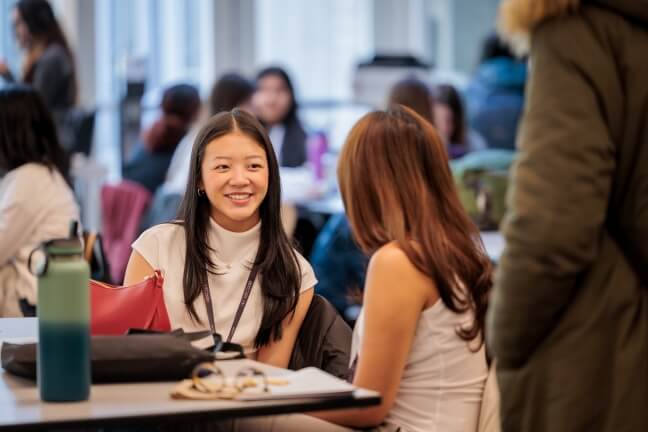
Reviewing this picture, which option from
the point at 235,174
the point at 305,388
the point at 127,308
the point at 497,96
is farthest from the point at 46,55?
the point at 305,388

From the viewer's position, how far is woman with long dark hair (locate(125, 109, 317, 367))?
2590 millimetres

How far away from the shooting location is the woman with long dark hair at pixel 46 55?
5.81 metres

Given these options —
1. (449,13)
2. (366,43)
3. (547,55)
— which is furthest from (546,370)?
(449,13)

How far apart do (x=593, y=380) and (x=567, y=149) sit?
0.38 metres

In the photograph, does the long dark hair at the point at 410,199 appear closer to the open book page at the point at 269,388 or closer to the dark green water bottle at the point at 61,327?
the open book page at the point at 269,388

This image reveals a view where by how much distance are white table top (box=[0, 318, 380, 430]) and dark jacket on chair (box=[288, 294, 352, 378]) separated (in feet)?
2.05

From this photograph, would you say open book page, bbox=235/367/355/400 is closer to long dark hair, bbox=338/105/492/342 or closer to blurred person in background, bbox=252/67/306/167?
long dark hair, bbox=338/105/492/342

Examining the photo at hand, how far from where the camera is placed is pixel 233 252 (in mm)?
2662

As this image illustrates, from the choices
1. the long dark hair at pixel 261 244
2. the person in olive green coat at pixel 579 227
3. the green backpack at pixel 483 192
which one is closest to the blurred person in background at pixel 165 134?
the green backpack at pixel 483 192

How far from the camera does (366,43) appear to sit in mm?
9383

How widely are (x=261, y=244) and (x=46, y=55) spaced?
3496 mm

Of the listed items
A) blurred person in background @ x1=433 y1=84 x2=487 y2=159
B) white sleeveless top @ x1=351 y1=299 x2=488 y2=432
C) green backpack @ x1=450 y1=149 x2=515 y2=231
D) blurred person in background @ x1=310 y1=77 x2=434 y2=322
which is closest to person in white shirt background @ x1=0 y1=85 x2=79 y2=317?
blurred person in background @ x1=310 y1=77 x2=434 y2=322

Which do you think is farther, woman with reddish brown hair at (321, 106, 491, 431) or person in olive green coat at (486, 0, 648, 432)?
woman with reddish brown hair at (321, 106, 491, 431)

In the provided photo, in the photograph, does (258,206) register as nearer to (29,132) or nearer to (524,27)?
(524,27)
